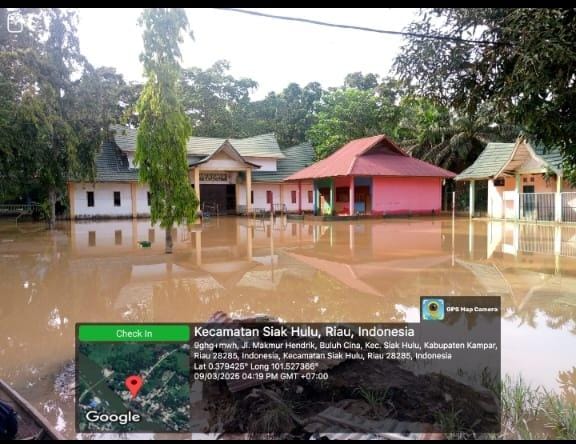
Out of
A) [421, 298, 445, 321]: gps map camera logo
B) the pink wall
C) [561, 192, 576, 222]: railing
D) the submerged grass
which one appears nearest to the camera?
the submerged grass

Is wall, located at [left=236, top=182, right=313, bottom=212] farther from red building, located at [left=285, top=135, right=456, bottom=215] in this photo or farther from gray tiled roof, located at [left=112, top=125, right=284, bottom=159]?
red building, located at [left=285, top=135, right=456, bottom=215]

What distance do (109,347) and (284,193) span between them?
28049 millimetres

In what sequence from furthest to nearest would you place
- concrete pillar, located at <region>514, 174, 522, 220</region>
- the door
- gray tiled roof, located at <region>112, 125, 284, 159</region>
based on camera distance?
gray tiled roof, located at <region>112, 125, 284, 159</region> < concrete pillar, located at <region>514, 174, 522, 220</region> < the door

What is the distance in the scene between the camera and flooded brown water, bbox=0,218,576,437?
15.2 ft

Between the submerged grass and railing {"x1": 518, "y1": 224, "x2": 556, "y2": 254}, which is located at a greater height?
railing {"x1": 518, "y1": 224, "x2": 556, "y2": 254}

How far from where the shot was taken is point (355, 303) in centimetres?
652

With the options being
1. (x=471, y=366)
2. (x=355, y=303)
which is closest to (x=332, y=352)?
(x=471, y=366)

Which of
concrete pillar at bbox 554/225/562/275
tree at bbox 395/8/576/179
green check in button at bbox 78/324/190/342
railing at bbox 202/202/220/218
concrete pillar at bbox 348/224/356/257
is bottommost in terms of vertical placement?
concrete pillar at bbox 554/225/562/275

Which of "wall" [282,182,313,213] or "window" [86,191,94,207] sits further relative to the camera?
"wall" [282,182,313,213]

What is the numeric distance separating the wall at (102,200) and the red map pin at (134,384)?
24971mm

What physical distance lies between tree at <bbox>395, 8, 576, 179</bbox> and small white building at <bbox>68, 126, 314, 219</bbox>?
17877mm

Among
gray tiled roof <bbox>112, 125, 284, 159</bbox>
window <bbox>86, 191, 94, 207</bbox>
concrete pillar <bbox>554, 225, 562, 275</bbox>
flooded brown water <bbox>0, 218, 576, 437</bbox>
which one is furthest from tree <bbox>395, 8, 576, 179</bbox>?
window <bbox>86, 191, 94, 207</bbox>
